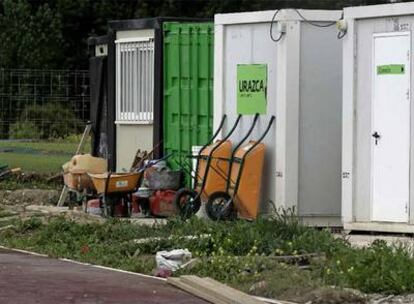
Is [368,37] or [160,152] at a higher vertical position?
[368,37]

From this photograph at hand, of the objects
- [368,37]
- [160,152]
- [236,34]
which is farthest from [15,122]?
[368,37]

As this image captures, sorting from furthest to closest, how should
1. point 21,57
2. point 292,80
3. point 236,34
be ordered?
point 21,57
point 236,34
point 292,80

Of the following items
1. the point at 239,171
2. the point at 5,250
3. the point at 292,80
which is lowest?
the point at 5,250

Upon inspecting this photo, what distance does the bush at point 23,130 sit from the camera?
105ft

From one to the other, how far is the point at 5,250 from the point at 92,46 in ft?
26.4

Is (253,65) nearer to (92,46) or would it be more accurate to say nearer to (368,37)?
(368,37)

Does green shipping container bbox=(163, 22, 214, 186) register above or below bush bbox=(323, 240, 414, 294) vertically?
above

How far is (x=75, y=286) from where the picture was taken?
10586 mm

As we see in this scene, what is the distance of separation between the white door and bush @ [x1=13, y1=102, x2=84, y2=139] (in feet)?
60.2

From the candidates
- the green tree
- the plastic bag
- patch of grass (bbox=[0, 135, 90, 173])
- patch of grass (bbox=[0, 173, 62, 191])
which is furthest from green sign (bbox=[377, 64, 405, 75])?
the green tree

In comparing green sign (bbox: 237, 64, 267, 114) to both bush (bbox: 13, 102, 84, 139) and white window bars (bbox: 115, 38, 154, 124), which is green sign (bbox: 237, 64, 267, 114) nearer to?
white window bars (bbox: 115, 38, 154, 124)

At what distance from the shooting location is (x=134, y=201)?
1666 cm

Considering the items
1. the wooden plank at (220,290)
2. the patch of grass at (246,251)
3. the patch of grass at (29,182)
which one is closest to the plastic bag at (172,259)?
the patch of grass at (246,251)

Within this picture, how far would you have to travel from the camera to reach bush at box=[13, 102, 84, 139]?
31531 millimetres
